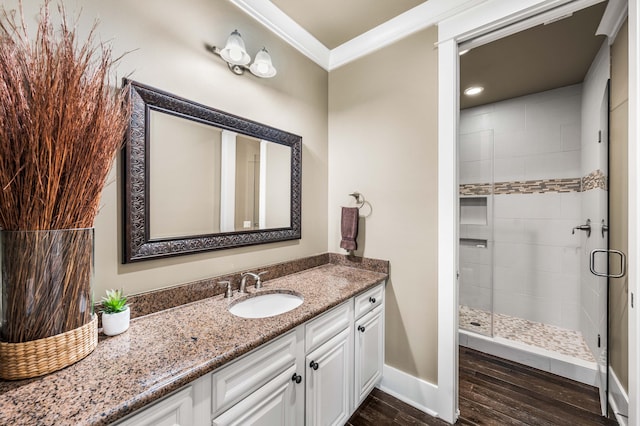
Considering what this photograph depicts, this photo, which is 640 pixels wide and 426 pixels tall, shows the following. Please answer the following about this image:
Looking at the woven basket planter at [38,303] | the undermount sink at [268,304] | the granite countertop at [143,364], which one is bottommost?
the undermount sink at [268,304]

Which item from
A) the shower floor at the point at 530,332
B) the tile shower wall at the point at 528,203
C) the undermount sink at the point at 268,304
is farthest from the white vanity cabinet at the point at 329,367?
the tile shower wall at the point at 528,203

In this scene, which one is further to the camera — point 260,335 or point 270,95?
point 270,95

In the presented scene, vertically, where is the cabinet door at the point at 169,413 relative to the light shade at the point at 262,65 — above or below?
below

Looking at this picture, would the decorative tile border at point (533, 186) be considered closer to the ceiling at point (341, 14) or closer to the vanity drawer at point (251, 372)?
the ceiling at point (341, 14)

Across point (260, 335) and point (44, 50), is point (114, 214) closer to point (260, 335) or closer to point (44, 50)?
point (44, 50)

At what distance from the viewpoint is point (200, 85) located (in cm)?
136

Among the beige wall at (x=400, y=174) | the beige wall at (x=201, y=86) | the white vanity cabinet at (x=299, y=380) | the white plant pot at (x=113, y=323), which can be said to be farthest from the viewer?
the beige wall at (x=400, y=174)

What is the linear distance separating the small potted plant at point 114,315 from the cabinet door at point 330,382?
775mm

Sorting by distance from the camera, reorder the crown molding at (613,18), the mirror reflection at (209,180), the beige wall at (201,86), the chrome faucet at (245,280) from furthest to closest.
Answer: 1. the chrome faucet at (245,280)
2. the crown molding at (613,18)
3. the mirror reflection at (209,180)
4. the beige wall at (201,86)

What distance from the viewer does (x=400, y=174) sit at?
71.9 inches

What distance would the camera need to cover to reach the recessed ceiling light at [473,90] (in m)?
2.54

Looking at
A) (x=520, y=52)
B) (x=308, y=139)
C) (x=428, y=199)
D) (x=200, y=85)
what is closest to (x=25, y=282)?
(x=200, y=85)

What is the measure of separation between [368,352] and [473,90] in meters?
2.62

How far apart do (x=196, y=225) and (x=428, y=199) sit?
1409 mm
